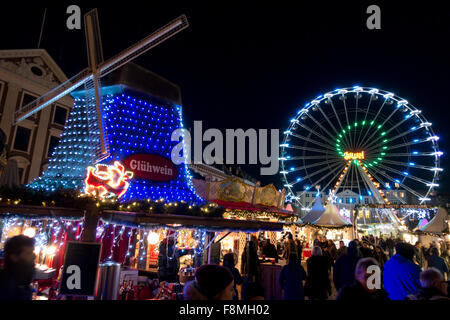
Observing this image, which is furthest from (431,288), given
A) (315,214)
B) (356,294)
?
(315,214)

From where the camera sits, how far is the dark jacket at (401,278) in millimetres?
4129

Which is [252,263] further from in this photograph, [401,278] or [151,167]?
[151,167]

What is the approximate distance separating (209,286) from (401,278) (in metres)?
3.27

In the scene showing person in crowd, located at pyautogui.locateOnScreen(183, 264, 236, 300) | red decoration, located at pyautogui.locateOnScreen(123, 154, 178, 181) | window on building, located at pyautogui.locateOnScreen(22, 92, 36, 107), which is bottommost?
person in crowd, located at pyautogui.locateOnScreen(183, 264, 236, 300)

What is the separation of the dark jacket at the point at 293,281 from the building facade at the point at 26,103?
61.1 feet

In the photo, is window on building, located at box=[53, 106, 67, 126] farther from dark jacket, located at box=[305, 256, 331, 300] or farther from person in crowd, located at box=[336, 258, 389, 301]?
person in crowd, located at box=[336, 258, 389, 301]

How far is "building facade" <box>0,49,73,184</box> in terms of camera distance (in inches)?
697

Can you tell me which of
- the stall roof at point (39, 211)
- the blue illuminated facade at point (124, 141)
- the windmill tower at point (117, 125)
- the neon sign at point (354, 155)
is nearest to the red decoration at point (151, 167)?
the windmill tower at point (117, 125)

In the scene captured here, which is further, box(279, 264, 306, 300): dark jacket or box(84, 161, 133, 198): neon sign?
box(84, 161, 133, 198): neon sign

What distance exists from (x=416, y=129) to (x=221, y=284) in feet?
82.0

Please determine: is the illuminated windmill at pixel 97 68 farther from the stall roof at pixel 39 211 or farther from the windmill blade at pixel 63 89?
the stall roof at pixel 39 211

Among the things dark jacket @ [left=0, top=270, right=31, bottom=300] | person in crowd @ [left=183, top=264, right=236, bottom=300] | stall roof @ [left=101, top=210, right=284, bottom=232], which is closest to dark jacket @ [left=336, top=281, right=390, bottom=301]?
person in crowd @ [left=183, top=264, right=236, bottom=300]

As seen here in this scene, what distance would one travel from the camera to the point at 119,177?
29.0ft

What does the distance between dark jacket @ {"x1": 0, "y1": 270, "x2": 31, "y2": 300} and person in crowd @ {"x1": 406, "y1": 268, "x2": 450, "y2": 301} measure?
11.9 ft
